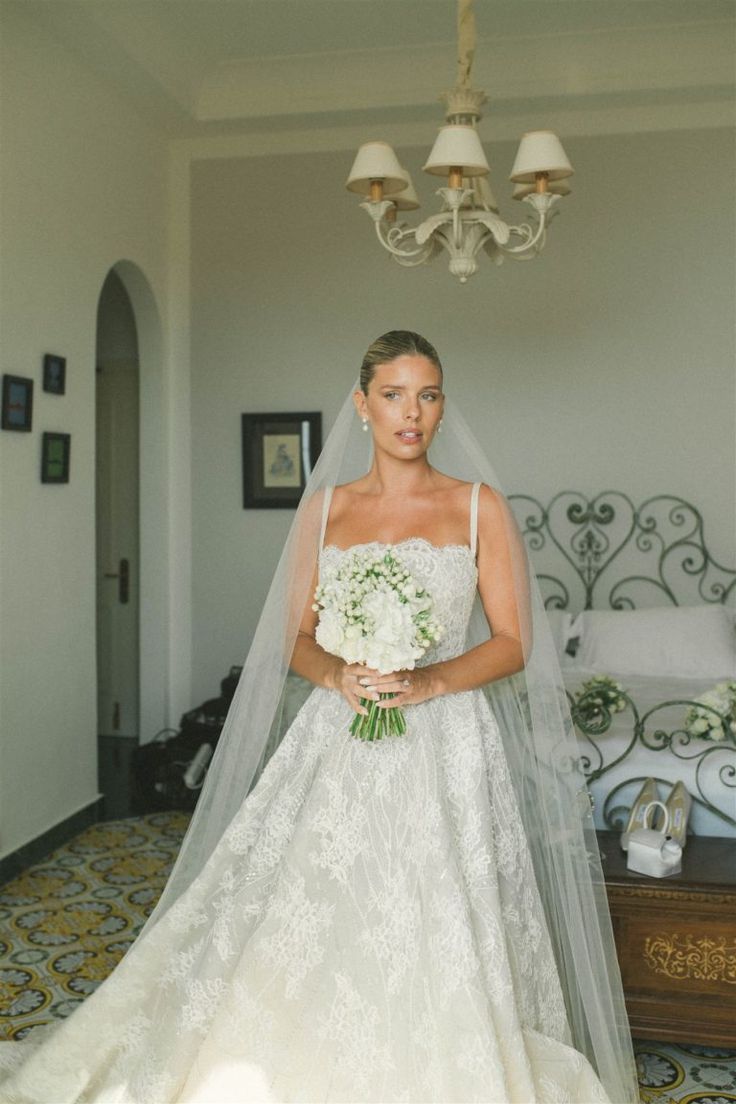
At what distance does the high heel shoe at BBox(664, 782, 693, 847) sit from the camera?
304cm

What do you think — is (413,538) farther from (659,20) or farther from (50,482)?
(659,20)

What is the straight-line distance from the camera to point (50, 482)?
4574mm

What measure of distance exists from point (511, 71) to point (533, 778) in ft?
12.4

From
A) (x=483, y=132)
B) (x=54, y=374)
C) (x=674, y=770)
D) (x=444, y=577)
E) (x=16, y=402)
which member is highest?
(x=483, y=132)

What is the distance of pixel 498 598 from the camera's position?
2518 mm

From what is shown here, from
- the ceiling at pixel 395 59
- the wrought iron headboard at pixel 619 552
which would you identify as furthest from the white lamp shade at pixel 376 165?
the wrought iron headboard at pixel 619 552

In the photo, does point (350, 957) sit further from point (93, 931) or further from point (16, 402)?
point (16, 402)

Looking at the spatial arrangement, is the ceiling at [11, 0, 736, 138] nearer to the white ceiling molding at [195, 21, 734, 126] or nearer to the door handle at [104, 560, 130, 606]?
the white ceiling molding at [195, 21, 734, 126]

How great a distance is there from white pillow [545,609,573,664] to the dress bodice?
267cm

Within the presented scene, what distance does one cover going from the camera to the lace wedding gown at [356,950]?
218 cm

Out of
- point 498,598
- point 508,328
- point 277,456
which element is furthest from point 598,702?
point 277,456

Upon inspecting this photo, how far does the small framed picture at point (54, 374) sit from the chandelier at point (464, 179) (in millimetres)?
1510

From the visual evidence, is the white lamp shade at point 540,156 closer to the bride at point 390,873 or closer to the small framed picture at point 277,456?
the bride at point 390,873

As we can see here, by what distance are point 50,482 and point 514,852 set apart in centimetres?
286
